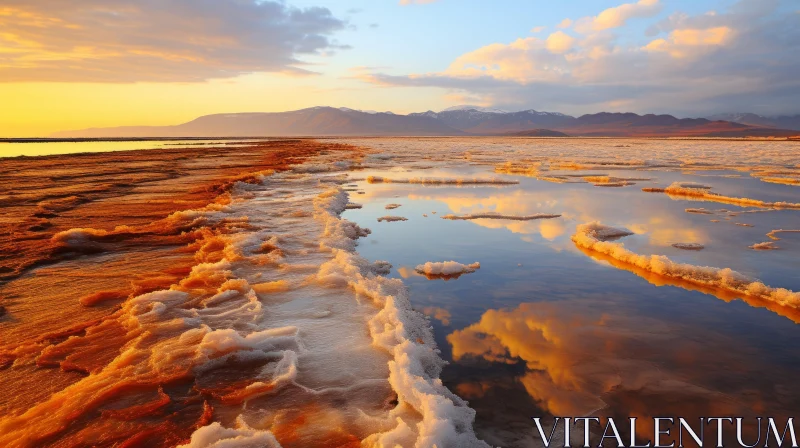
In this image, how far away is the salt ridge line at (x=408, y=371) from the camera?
2629mm

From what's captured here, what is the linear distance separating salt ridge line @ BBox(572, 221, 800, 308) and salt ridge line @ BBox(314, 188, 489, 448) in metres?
3.34

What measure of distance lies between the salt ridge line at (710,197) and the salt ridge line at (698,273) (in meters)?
6.80

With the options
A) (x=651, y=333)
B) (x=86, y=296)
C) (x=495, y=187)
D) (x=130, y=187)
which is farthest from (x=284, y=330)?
(x=130, y=187)

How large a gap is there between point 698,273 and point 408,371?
4.21m

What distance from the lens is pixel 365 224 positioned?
9.09 m

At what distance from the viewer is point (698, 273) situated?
537 cm

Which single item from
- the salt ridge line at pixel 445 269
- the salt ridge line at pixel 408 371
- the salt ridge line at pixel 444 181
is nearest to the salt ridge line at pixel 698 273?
the salt ridge line at pixel 445 269

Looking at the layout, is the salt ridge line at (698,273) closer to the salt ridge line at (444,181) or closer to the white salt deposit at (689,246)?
the white salt deposit at (689,246)

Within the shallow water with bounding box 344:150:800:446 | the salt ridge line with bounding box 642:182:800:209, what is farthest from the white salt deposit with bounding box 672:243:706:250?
the salt ridge line with bounding box 642:182:800:209

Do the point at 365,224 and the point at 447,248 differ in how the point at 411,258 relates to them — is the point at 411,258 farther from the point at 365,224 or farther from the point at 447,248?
the point at 365,224

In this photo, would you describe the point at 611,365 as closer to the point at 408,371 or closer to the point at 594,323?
the point at 594,323

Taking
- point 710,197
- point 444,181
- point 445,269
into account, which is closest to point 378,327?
point 445,269

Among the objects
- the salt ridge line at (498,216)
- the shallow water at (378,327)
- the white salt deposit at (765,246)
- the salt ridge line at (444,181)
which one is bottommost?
the shallow water at (378,327)

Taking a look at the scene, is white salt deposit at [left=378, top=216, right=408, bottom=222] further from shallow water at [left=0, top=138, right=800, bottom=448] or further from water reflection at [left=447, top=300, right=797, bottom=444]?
water reflection at [left=447, top=300, right=797, bottom=444]
